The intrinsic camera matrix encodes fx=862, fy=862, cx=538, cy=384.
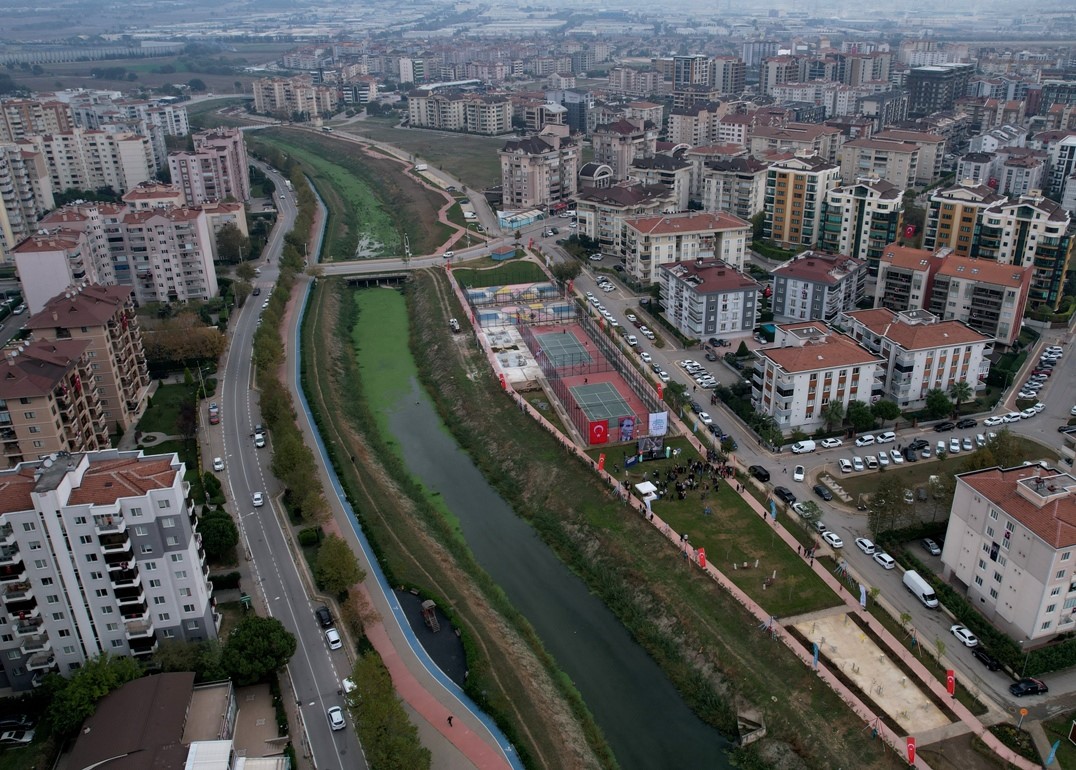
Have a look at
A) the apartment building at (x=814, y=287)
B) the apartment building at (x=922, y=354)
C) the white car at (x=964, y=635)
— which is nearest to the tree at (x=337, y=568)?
the white car at (x=964, y=635)

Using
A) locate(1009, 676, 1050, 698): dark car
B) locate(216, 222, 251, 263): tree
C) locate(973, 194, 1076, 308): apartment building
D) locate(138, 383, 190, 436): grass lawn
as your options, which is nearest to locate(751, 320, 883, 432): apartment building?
locate(1009, 676, 1050, 698): dark car

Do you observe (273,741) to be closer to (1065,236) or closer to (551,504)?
(551,504)

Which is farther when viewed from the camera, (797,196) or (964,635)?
(797,196)

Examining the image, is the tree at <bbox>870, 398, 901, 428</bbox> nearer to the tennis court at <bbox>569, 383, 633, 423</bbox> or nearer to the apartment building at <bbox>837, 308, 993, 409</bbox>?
the apartment building at <bbox>837, 308, 993, 409</bbox>

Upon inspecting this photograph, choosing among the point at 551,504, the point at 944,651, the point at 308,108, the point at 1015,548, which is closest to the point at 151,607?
the point at 551,504

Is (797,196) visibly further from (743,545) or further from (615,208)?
(743,545)

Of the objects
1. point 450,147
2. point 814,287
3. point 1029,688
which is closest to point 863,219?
point 814,287

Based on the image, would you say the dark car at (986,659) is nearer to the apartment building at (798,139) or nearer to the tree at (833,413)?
the tree at (833,413)
